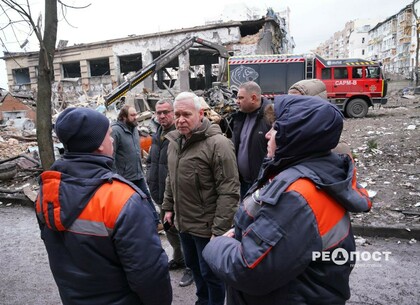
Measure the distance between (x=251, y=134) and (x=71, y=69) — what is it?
1056 inches

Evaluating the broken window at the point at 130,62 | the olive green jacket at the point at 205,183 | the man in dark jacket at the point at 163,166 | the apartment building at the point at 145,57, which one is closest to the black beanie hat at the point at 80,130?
the olive green jacket at the point at 205,183

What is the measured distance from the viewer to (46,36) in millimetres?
3420

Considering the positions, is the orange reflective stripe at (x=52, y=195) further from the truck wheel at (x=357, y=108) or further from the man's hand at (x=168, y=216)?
the truck wheel at (x=357, y=108)

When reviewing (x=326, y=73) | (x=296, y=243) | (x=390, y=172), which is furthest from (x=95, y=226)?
(x=326, y=73)

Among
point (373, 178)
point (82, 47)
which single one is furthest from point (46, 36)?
point (82, 47)

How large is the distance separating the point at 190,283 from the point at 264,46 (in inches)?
735

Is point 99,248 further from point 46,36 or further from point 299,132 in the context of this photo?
point 46,36

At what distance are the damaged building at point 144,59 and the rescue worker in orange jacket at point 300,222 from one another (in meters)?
17.4

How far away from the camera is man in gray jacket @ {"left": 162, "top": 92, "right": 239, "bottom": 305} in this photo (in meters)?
2.28

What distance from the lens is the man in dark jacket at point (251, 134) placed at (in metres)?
3.29

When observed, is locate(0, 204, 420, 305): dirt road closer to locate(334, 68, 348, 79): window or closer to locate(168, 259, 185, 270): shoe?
locate(168, 259, 185, 270): shoe

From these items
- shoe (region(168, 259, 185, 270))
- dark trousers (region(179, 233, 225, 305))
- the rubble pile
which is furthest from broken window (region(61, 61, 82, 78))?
dark trousers (region(179, 233, 225, 305))

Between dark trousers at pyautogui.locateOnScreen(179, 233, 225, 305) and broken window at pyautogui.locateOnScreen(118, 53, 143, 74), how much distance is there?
22.0 metres

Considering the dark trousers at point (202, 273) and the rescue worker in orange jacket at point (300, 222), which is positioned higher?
the rescue worker in orange jacket at point (300, 222)
